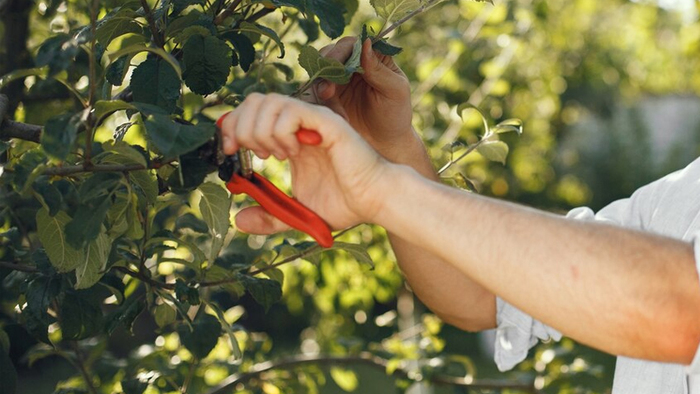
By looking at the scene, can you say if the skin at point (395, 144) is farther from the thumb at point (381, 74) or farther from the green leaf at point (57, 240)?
the green leaf at point (57, 240)

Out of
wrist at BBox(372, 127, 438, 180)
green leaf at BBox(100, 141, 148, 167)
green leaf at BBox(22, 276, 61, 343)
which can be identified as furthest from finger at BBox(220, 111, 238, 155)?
wrist at BBox(372, 127, 438, 180)

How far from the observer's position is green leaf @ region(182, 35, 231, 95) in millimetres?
1269

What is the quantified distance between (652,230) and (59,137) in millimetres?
1069

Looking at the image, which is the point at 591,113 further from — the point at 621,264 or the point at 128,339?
the point at 621,264

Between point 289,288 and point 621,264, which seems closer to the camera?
point 621,264

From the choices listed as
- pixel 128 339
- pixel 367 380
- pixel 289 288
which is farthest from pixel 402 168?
pixel 128 339

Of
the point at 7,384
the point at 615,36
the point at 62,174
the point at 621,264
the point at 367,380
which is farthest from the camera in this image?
the point at 615,36

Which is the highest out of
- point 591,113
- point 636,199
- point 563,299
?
point 563,299

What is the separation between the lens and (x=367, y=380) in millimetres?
6168

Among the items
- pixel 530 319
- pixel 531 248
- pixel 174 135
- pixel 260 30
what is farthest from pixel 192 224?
pixel 531 248

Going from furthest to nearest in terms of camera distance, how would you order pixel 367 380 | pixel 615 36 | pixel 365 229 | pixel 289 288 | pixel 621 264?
1. pixel 615 36
2. pixel 367 380
3. pixel 289 288
4. pixel 365 229
5. pixel 621 264

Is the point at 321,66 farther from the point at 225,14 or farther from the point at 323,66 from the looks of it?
the point at 225,14

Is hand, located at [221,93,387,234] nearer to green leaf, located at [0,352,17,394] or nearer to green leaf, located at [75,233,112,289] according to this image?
green leaf, located at [75,233,112,289]

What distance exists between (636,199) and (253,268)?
2.45 feet
